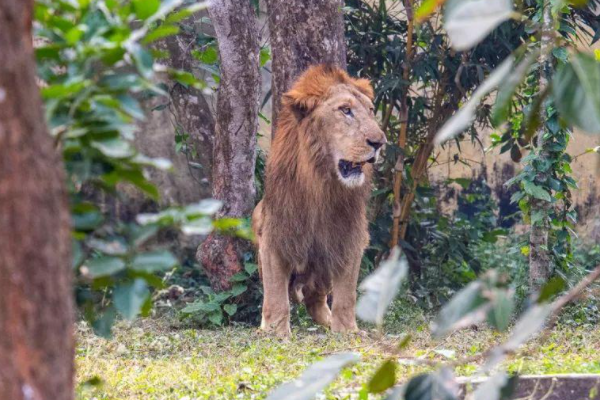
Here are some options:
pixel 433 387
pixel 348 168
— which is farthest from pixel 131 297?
pixel 348 168

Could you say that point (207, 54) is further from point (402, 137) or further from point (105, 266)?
point (105, 266)

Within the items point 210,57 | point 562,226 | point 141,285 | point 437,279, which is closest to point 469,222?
point 437,279

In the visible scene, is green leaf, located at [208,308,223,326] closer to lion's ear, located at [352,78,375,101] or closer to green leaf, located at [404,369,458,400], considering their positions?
lion's ear, located at [352,78,375,101]

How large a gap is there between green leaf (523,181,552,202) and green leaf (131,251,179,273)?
4154 mm

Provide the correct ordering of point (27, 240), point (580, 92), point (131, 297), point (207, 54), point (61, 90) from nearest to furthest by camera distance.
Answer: point (27, 240) → point (580, 92) → point (61, 90) → point (131, 297) → point (207, 54)

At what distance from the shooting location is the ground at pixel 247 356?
3158mm

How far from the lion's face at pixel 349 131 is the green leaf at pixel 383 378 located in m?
3.48

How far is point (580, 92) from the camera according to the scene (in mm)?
1200

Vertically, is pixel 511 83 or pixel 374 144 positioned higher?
pixel 511 83

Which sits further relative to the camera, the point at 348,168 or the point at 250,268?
the point at 250,268

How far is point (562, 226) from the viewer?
5.76 meters

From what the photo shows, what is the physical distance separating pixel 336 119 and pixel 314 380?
12.2 ft

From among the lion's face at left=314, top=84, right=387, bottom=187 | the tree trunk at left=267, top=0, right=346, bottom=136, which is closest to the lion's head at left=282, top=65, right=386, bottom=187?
the lion's face at left=314, top=84, right=387, bottom=187

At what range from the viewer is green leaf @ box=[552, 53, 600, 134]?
1.18 metres
